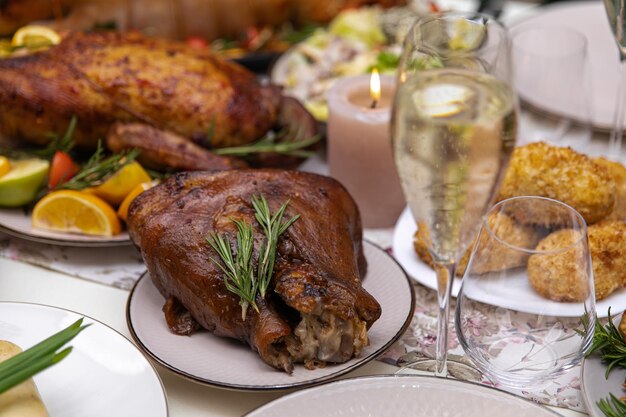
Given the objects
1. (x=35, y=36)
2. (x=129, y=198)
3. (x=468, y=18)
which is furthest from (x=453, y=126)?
(x=35, y=36)

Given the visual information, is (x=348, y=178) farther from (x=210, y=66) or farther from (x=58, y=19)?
(x=58, y=19)

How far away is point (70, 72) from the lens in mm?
1777

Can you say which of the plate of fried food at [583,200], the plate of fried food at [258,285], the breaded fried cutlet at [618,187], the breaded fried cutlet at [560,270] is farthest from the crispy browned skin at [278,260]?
the breaded fried cutlet at [618,187]

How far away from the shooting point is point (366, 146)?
1.64 meters

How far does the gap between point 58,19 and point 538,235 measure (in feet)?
5.12

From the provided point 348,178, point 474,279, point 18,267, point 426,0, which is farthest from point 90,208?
point 426,0

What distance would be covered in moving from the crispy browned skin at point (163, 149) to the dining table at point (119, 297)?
0.61 feet

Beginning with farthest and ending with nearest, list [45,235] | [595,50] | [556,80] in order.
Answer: [595,50] < [556,80] < [45,235]

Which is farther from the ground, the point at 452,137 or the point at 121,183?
the point at 452,137

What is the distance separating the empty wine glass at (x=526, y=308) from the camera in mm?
1160

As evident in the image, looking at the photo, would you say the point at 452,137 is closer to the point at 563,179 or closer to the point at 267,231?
the point at 267,231

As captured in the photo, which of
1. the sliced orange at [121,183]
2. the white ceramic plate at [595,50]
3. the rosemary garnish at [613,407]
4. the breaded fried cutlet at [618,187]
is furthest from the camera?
the white ceramic plate at [595,50]

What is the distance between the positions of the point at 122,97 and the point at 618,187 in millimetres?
997

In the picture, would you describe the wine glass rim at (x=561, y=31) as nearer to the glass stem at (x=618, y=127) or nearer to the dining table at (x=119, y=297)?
the glass stem at (x=618, y=127)
